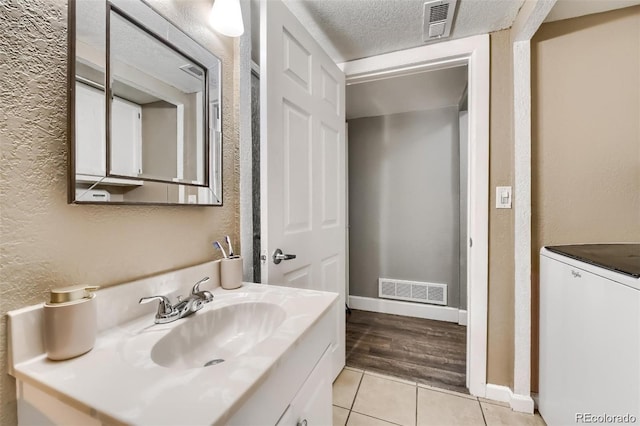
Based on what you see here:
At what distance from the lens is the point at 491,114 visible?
153 cm

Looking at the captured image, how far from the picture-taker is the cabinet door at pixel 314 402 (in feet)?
2.21

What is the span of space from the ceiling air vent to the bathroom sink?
4.96ft

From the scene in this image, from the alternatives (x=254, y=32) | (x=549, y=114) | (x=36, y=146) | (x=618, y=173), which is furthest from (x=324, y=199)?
(x=618, y=173)

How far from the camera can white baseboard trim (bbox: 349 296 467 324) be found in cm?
262

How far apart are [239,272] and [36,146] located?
0.66 metres

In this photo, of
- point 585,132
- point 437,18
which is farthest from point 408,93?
point 585,132

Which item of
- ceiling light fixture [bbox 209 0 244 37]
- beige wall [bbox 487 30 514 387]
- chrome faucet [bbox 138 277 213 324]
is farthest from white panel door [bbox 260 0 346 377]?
beige wall [bbox 487 30 514 387]

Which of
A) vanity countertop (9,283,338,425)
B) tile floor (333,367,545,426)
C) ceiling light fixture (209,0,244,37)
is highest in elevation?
ceiling light fixture (209,0,244,37)

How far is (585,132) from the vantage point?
4.70 feet

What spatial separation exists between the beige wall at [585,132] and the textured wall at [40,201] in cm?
187

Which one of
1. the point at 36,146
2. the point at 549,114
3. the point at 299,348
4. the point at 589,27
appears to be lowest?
the point at 299,348

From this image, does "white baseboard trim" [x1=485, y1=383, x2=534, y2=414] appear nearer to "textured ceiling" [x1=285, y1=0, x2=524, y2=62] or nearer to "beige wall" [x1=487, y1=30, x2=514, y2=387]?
"beige wall" [x1=487, y1=30, x2=514, y2=387]

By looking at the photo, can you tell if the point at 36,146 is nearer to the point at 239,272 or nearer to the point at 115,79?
the point at 115,79

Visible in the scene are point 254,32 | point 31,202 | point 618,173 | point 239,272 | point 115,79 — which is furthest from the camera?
point 618,173
